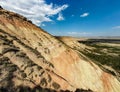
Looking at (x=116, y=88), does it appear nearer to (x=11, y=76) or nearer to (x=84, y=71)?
(x=84, y=71)

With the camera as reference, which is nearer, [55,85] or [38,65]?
[55,85]

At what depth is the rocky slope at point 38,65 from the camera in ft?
63.2

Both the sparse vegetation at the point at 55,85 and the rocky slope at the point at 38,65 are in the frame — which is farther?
the sparse vegetation at the point at 55,85

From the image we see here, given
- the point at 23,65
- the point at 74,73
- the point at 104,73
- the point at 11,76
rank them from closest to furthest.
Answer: the point at 11,76, the point at 23,65, the point at 74,73, the point at 104,73

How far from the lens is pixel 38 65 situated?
23.2m

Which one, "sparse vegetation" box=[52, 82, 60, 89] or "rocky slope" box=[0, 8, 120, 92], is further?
"sparse vegetation" box=[52, 82, 60, 89]

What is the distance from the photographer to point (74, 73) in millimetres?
28938

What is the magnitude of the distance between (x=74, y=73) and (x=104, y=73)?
6.66m

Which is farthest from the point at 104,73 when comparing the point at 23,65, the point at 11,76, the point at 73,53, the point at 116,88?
the point at 11,76

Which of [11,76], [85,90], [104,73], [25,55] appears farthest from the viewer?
[104,73]

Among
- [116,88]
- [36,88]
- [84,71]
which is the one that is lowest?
[116,88]

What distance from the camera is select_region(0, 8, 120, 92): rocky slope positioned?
19.2m

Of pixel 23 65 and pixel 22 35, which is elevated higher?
pixel 22 35

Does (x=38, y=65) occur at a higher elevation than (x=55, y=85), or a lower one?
higher
